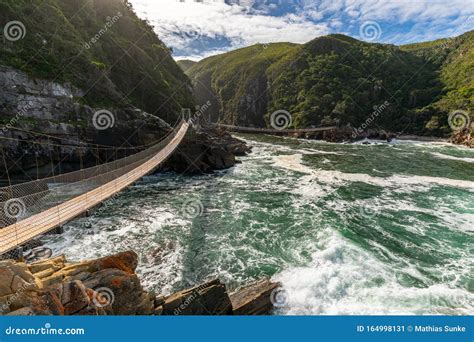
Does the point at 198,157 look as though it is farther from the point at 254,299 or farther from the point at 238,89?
the point at 238,89

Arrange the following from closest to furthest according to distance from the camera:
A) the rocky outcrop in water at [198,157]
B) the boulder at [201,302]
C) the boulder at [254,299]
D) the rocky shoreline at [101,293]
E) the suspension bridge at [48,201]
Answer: the rocky shoreline at [101,293], the boulder at [201,302], the suspension bridge at [48,201], the boulder at [254,299], the rocky outcrop in water at [198,157]

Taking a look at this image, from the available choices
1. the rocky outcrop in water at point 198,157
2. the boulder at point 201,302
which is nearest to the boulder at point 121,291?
the boulder at point 201,302

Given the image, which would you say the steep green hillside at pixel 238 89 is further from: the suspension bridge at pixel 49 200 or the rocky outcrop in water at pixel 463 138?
the suspension bridge at pixel 49 200

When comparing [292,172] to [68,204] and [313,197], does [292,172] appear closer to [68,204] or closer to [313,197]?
[313,197]

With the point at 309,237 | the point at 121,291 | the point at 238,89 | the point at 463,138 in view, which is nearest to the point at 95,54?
the point at 309,237

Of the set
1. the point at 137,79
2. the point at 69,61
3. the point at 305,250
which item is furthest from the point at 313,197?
the point at 137,79

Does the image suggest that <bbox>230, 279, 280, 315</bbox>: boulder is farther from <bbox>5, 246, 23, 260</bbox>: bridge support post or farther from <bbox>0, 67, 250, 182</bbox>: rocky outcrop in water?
<bbox>0, 67, 250, 182</bbox>: rocky outcrop in water
